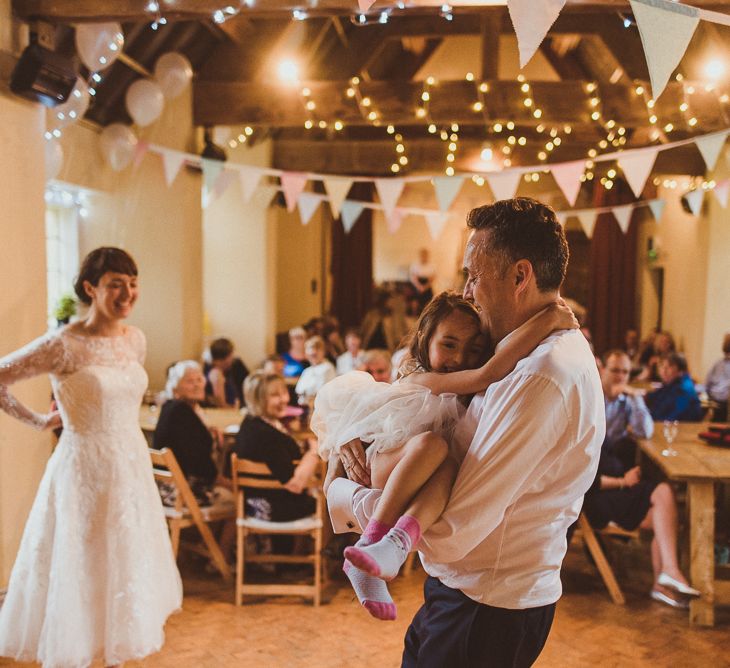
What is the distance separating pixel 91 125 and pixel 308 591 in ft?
13.1

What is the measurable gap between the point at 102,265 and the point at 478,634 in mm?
2025

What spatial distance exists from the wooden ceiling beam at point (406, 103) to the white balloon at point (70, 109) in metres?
2.44

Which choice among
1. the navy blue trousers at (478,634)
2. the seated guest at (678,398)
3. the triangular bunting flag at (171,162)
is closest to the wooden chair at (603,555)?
the seated guest at (678,398)

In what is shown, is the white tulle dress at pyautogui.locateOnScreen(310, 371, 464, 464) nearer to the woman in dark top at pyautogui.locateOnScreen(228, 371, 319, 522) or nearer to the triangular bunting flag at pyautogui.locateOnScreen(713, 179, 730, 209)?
the woman in dark top at pyautogui.locateOnScreen(228, 371, 319, 522)

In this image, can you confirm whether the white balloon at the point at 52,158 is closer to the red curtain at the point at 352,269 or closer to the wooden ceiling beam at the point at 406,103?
the wooden ceiling beam at the point at 406,103

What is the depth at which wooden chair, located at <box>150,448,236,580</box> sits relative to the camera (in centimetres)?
381

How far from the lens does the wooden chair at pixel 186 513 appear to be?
12.5 feet

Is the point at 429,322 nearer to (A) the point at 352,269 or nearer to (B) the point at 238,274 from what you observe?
(B) the point at 238,274

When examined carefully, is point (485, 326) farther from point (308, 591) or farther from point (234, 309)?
point (234, 309)

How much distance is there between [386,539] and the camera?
4.70 ft

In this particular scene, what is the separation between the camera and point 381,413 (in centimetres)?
170

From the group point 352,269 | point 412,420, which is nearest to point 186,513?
point 412,420

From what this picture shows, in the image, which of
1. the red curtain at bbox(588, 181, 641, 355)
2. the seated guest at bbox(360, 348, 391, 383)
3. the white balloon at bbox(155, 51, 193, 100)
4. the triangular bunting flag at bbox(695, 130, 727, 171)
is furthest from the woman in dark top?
the red curtain at bbox(588, 181, 641, 355)

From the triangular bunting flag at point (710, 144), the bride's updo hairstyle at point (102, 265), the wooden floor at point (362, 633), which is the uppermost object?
the triangular bunting flag at point (710, 144)
